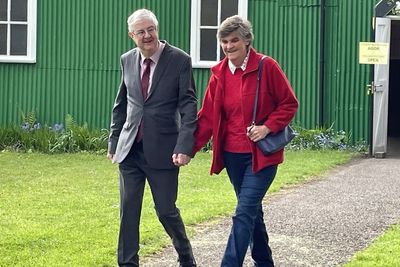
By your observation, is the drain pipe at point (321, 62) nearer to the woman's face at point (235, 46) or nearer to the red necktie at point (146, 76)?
the red necktie at point (146, 76)

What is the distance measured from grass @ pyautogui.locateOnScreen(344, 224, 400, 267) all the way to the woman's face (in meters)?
1.88

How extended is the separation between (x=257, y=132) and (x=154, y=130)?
797 mm

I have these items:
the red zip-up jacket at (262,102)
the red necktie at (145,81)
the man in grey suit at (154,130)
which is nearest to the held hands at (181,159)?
the man in grey suit at (154,130)

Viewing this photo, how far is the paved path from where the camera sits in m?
7.46

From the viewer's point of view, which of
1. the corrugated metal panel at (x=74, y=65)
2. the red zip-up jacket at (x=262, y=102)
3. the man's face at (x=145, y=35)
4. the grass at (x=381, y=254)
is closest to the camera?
the red zip-up jacket at (x=262, y=102)

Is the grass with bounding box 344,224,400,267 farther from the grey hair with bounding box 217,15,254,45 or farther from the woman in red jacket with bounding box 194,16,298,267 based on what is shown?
the grey hair with bounding box 217,15,254,45

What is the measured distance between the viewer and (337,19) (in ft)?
52.6

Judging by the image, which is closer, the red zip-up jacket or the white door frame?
the red zip-up jacket

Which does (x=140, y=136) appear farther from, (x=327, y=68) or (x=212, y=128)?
(x=327, y=68)

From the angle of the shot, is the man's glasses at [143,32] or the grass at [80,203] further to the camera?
the grass at [80,203]

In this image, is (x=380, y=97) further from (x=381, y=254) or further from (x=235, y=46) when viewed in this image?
(x=235, y=46)

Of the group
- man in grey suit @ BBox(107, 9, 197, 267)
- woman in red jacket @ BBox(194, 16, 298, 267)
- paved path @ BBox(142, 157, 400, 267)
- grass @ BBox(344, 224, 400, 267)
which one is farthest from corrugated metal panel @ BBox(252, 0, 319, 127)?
woman in red jacket @ BBox(194, 16, 298, 267)

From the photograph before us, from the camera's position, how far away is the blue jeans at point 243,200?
6223 millimetres

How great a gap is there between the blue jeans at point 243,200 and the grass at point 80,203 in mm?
1254
